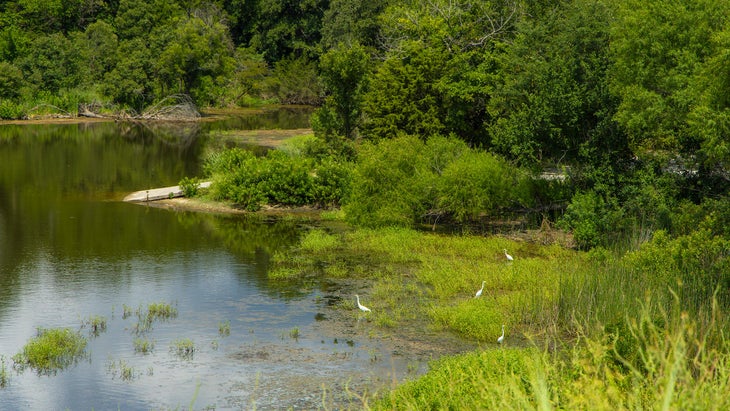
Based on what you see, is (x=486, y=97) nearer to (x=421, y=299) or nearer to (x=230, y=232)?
(x=230, y=232)

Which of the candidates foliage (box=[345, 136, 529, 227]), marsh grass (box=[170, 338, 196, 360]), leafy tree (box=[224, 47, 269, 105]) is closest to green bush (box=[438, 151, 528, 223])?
foliage (box=[345, 136, 529, 227])

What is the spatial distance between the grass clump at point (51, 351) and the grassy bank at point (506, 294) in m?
6.62

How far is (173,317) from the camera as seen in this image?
22.0m

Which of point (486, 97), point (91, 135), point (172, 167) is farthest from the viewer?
point (91, 135)

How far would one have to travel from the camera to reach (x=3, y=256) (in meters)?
27.2

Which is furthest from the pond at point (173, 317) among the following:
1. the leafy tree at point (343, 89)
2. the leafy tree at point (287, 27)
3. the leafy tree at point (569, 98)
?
the leafy tree at point (287, 27)

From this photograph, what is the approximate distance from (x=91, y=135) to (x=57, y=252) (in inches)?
1321

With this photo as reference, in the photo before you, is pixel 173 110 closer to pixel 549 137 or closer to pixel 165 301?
pixel 549 137

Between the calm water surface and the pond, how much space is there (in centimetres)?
4

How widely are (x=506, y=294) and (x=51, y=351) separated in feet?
35.6

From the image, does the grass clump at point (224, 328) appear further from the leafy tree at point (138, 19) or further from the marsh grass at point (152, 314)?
the leafy tree at point (138, 19)

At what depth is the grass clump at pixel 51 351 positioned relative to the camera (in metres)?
18.5

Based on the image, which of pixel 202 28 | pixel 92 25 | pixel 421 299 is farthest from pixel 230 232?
pixel 92 25

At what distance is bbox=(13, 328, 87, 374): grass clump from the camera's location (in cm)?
1845
